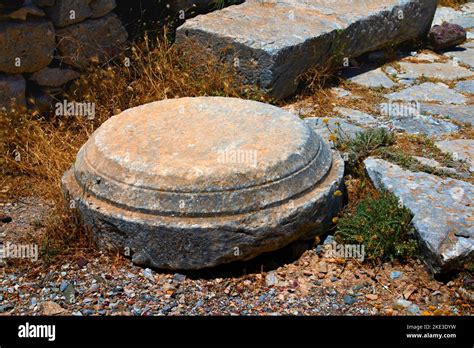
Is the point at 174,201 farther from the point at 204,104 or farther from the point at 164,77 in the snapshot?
the point at 164,77

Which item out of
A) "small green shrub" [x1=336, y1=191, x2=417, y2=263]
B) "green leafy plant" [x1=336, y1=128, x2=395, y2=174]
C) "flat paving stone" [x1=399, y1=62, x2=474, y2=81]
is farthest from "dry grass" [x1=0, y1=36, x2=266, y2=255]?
"flat paving stone" [x1=399, y1=62, x2=474, y2=81]

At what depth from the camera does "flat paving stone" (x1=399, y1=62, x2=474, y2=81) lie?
587 centimetres

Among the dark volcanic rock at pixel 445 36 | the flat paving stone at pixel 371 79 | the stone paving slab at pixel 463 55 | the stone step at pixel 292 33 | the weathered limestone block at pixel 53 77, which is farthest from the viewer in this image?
the dark volcanic rock at pixel 445 36

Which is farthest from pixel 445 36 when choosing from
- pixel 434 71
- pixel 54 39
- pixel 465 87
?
pixel 54 39

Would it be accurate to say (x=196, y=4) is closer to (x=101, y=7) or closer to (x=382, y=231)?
(x=101, y=7)

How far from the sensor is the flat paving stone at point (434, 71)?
5867 mm

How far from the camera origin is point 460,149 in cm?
431

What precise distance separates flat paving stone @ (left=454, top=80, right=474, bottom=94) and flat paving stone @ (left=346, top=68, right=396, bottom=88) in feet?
1.82

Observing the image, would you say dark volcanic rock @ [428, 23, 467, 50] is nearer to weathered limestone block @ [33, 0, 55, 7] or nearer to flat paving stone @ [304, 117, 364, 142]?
flat paving stone @ [304, 117, 364, 142]

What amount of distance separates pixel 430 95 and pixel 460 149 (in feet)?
4.01

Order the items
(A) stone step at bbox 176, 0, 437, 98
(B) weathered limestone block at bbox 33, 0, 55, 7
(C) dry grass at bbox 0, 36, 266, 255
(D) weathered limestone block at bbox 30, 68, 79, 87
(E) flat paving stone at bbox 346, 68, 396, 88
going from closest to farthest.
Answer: (C) dry grass at bbox 0, 36, 266, 255
(B) weathered limestone block at bbox 33, 0, 55, 7
(D) weathered limestone block at bbox 30, 68, 79, 87
(A) stone step at bbox 176, 0, 437, 98
(E) flat paving stone at bbox 346, 68, 396, 88

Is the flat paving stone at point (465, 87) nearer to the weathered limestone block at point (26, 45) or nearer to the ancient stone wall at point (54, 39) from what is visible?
the ancient stone wall at point (54, 39)

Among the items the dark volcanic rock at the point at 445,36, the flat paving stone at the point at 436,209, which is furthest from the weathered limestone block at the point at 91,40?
the dark volcanic rock at the point at 445,36

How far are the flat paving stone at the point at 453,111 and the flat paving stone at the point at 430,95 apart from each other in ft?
0.48
